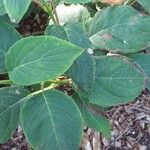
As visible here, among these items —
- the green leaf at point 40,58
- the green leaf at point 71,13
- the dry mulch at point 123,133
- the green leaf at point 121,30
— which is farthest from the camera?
the dry mulch at point 123,133

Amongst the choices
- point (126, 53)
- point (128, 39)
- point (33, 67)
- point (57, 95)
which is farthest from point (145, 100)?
point (33, 67)

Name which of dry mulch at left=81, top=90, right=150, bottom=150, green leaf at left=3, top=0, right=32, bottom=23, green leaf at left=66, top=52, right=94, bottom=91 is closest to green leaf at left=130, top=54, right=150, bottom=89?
green leaf at left=66, top=52, right=94, bottom=91

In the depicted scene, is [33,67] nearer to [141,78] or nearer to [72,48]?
[72,48]

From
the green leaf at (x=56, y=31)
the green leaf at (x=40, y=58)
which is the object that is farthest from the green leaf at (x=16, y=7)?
the green leaf at (x=56, y=31)

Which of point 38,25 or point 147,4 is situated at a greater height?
point 147,4

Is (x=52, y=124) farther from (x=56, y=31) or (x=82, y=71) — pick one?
(x=56, y=31)

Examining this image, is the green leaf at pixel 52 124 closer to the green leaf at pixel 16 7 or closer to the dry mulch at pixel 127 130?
the green leaf at pixel 16 7
